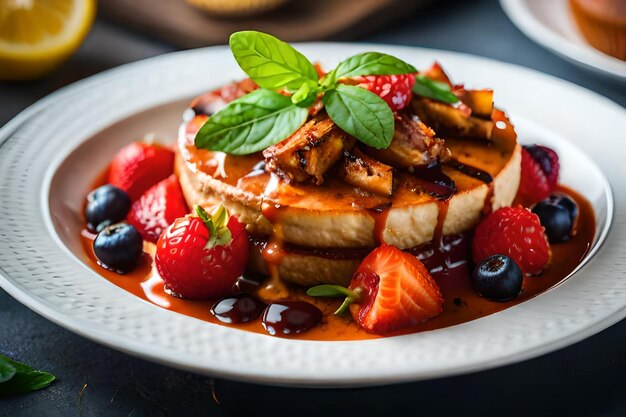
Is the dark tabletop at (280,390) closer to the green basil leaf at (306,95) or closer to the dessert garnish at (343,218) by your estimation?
the dessert garnish at (343,218)

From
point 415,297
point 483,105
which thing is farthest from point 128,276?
point 483,105

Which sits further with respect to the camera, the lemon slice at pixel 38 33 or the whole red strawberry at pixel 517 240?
the lemon slice at pixel 38 33

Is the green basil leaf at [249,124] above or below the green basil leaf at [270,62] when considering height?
below

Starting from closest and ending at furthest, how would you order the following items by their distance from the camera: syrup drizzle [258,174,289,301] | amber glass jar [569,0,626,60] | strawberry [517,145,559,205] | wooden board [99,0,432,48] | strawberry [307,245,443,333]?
strawberry [307,245,443,333] < syrup drizzle [258,174,289,301] < strawberry [517,145,559,205] < amber glass jar [569,0,626,60] < wooden board [99,0,432,48]

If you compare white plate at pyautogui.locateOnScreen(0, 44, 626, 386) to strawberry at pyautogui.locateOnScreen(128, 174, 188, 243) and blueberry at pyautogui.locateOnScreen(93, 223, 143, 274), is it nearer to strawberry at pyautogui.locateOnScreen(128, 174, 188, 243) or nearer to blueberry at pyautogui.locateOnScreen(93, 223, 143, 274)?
blueberry at pyautogui.locateOnScreen(93, 223, 143, 274)

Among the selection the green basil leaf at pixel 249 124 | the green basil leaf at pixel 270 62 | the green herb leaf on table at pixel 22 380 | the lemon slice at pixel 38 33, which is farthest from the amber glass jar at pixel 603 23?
the green herb leaf on table at pixel 22 380

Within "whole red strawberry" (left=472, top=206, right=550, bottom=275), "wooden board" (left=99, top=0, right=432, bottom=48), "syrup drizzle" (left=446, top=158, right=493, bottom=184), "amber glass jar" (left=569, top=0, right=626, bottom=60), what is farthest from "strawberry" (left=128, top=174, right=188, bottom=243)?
"amber glass jar" (left=569, top=0, right=626, bottom=60)
